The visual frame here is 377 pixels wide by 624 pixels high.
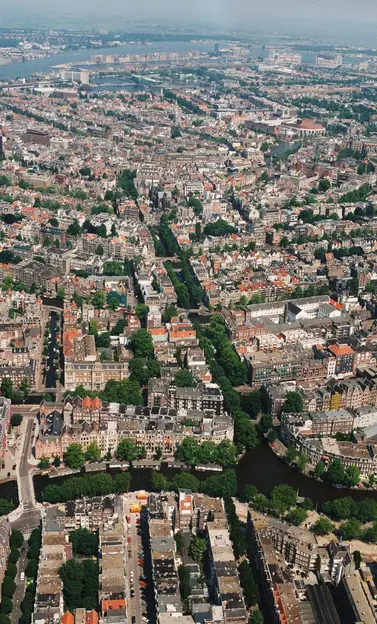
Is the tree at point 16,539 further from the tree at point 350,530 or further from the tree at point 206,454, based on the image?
the tree at point 350,530

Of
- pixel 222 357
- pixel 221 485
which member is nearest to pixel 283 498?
pixel 221 485

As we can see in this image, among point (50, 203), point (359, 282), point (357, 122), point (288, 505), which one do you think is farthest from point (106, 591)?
point (357, 122)

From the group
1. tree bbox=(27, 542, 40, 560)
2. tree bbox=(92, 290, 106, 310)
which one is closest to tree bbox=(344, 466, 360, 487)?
tree bbox=(27, 542, 40, 560)

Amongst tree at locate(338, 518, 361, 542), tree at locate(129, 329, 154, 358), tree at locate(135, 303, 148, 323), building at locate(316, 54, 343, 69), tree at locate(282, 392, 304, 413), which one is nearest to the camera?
tree at locate(338, 518, 361, 542)

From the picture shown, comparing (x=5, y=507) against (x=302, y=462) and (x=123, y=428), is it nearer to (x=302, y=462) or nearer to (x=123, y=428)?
(x=123, y=428)

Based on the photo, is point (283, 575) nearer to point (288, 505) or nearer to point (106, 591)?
point (288, 505)

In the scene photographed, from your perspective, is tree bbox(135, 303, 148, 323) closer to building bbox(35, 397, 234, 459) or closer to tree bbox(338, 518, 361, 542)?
building bbox(35, 397, 234, 459)

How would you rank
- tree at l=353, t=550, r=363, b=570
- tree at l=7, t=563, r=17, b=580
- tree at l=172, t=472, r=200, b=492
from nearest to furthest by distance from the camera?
tree at l=7, t=563, r=17, b=580, tree at l=353, t=550, r=363, b=570, tree at l=172, t=472, r=200, b=492

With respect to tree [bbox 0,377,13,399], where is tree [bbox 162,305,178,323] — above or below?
above
